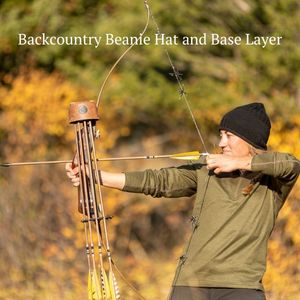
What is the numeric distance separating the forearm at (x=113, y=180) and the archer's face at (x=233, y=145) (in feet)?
1.65

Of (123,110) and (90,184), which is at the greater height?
(123,110)

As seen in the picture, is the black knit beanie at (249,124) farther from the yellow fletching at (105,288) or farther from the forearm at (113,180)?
the yellow fletching at (105,288)

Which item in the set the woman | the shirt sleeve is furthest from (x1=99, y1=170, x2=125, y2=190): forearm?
the woman

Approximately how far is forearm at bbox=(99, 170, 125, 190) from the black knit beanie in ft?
1.74

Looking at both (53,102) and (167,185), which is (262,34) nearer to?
(53,102)

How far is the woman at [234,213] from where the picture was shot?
4.84m

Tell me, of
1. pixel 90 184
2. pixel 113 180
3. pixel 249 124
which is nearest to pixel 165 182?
pixel 113 180

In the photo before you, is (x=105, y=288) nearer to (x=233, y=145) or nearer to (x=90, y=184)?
(x=90, y=184)

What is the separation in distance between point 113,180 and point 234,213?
0.65m

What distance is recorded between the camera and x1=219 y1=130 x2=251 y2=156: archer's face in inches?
199

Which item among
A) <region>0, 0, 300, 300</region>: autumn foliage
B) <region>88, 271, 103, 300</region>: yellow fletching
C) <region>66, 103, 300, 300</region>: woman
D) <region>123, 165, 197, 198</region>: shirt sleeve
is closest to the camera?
<region>66, 103, 300, 300</region>: woman

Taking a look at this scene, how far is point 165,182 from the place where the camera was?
5.18m

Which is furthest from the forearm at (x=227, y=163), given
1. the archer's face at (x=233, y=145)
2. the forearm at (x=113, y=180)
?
the forearm at (x=113, y=180)

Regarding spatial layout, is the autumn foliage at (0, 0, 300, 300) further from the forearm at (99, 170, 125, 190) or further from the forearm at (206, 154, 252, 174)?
the forearm at (206, 154, 252, 174)
